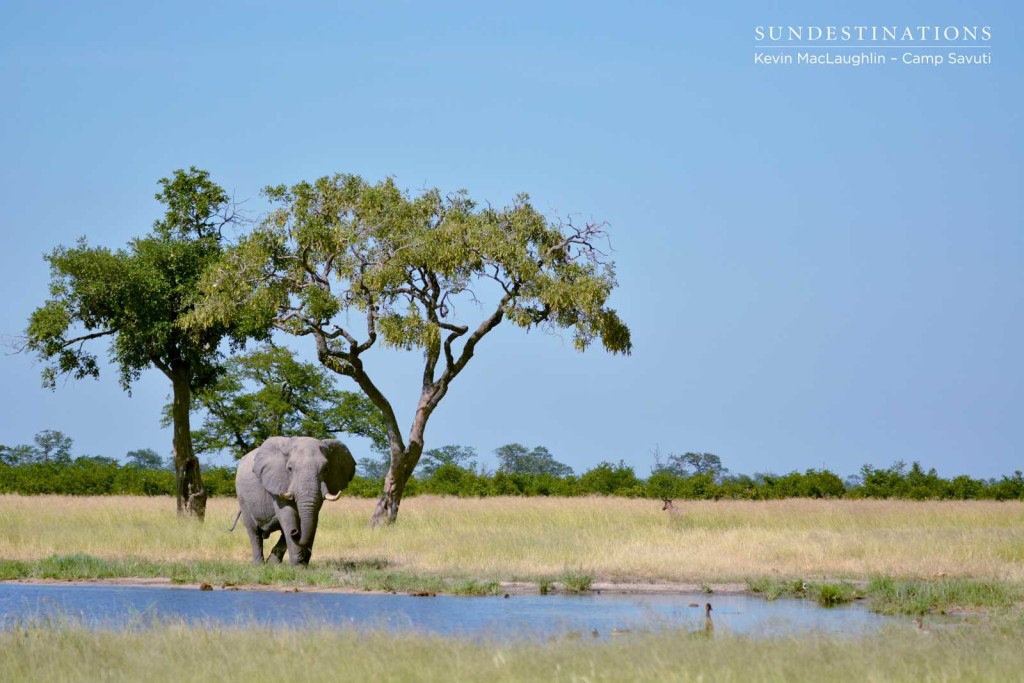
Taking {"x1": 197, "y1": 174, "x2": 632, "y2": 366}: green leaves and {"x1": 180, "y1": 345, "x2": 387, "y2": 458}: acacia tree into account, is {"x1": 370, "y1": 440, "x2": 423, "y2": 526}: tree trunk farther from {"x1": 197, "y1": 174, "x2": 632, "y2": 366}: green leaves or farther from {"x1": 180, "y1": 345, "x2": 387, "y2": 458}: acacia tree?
{"x1": 180, "y1": 345, "x2": 387, "y2": 458}: acacia tree

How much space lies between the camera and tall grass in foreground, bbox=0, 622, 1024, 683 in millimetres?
11594

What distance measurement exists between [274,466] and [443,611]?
260 inches

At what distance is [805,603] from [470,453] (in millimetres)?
116743

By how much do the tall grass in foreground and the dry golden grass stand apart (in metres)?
8.71

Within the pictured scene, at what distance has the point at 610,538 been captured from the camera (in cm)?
2825

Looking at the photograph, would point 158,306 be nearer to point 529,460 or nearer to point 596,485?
point 596,485

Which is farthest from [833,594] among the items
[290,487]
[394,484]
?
[394,484]

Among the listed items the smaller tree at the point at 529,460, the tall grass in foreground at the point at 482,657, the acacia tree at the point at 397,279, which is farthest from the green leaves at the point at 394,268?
the smaller tree at the point at 529,460

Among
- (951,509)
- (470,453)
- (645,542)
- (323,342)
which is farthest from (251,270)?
(470,453)

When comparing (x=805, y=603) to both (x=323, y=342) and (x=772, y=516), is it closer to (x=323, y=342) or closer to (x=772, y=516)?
(x=772, y=516)

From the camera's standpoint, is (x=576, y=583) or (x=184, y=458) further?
(x=184, y=458)

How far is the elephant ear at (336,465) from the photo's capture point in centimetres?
2397

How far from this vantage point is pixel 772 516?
34.4 meters

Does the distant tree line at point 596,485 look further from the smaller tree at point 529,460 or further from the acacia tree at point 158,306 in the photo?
the smaller tree at point 529,460
